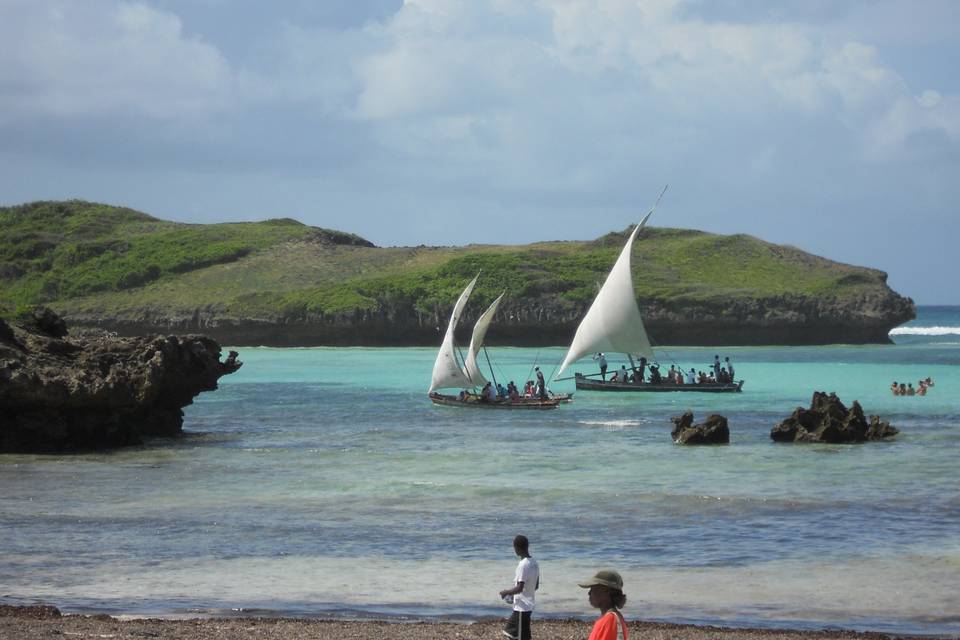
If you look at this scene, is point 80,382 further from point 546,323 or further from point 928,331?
point 928,331

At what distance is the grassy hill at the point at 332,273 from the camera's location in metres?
118

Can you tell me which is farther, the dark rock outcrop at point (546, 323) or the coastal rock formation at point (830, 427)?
the dark rock outcrop at point (546, 323)

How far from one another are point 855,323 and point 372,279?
4538 centimetres

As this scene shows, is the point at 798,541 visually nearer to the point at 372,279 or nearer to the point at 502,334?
the point at 502,334

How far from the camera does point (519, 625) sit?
1116cm

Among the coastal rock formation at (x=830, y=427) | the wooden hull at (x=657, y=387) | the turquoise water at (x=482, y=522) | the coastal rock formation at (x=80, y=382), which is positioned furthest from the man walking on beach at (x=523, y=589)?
the wooden hull at (x=657, y=387)

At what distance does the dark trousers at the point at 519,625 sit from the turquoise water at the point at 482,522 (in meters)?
2.78

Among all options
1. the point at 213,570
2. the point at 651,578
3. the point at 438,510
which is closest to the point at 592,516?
the point at 438,510

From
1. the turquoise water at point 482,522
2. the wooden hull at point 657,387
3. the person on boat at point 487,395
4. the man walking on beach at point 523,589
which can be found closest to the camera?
the man walking on beach at point 523,589

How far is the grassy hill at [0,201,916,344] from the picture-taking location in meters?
118

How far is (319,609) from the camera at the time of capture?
1427cm

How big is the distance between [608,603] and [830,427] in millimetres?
25880

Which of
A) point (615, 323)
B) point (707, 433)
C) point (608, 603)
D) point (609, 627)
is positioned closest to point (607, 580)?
point (608, 603)

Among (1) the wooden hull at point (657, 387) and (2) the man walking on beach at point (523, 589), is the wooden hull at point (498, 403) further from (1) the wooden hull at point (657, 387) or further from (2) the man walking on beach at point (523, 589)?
(2) the man walking on beach at point (523, 589)
